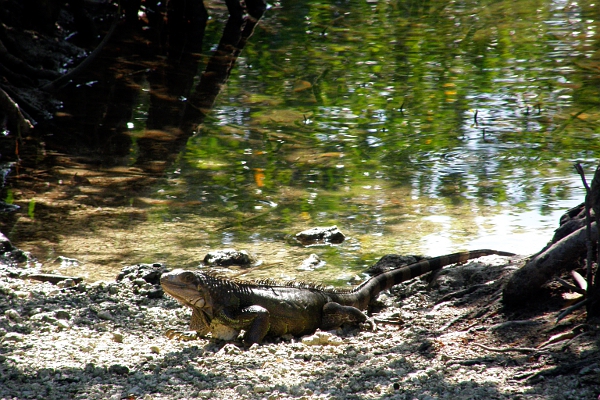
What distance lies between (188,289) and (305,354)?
0.99 m

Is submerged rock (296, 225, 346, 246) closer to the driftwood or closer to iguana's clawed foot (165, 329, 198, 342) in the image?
iguana's clawed foot (165, 329, 198, 342)

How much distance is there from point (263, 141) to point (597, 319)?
685 cm

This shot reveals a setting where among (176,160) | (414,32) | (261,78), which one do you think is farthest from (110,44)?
(176,160)

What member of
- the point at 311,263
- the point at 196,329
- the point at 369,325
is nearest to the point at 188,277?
the point at 196,329

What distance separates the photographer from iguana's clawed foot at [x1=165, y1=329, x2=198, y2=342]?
496 cm

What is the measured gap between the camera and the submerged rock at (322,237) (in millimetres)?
7137

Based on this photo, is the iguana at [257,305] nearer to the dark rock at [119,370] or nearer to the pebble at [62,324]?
the pebble at [62,324]

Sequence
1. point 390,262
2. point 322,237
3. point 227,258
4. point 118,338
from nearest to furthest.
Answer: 1. point 118,338
2. point 390,262
3. point 227,258
4. point 322,237

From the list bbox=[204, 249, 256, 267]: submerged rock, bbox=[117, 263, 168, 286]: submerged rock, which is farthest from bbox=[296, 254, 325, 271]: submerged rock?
bbox=[117, 263, 168, 286]: submerged rock

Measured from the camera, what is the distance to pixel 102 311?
5.25 meters

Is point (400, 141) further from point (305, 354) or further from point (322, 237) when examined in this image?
point (305, 354)

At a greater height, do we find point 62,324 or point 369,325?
point 62,324

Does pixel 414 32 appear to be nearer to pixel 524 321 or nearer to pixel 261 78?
pixel 261 78

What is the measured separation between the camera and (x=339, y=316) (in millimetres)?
5238
